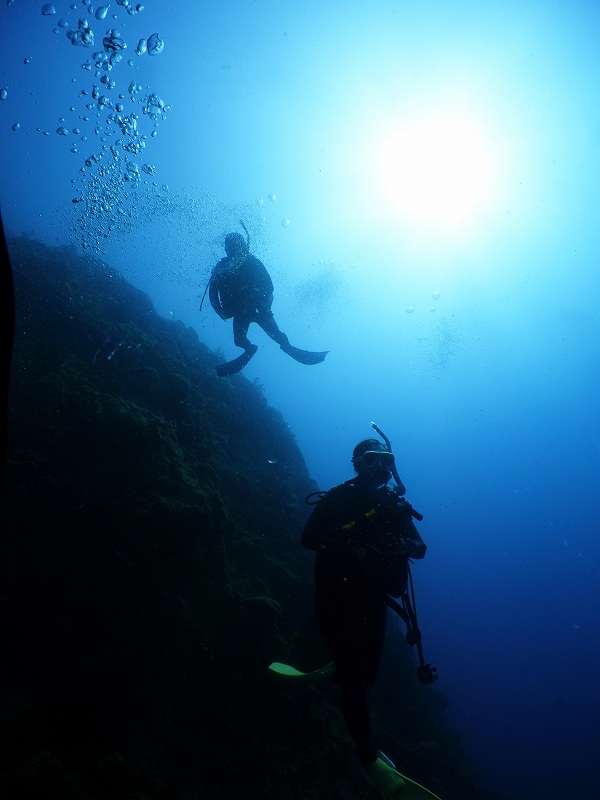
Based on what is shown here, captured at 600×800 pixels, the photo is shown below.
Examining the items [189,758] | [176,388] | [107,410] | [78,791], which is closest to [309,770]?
[189,758]

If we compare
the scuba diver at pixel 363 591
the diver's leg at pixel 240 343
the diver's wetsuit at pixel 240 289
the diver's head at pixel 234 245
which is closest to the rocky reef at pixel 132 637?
the scuba diver at pixel 363 591

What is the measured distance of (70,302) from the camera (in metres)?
12.2

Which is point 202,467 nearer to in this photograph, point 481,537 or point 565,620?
point 565,620

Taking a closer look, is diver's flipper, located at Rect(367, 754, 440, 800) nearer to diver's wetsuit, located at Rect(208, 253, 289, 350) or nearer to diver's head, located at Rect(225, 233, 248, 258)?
diver's wetsuit, located at Rect(208, 253, 289, 350)

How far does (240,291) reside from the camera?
385 inches

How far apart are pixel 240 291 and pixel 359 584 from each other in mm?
7685

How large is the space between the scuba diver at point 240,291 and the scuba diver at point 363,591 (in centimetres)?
630

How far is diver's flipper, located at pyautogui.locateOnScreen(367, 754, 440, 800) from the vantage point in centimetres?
367

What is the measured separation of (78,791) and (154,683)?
229 cm

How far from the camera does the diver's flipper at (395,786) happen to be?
144 inches

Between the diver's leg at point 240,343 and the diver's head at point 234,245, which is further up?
the diver's head at point 234,245

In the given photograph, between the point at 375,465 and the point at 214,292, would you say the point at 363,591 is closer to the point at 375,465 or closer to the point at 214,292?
the point at 375,465

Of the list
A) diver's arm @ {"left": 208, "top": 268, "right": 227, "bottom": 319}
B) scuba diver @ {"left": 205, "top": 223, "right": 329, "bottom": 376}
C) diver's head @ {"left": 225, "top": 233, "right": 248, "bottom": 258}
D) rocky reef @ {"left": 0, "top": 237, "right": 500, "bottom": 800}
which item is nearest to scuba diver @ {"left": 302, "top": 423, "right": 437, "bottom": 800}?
rocky reef @ {"left": 0, "top": 237, "right": 500, "bottom": 800}

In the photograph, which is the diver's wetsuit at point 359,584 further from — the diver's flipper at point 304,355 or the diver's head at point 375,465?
the diver's flipper at point 304,355
